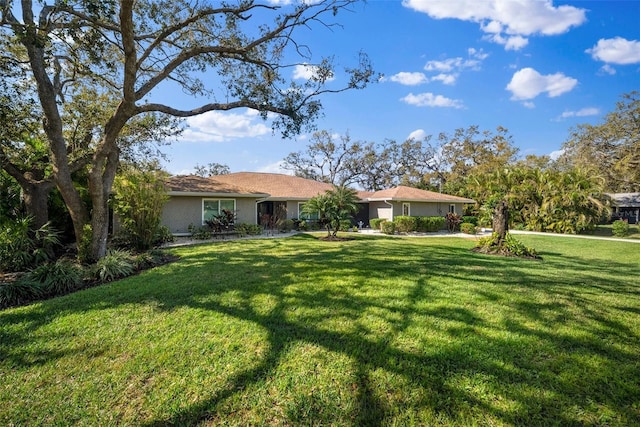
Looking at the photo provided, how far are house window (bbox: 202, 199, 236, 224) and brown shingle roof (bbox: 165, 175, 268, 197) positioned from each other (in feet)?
2.41

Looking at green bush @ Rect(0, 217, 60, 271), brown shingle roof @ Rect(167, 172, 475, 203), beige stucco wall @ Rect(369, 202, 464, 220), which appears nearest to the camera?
green bush @ Rect(0, 217, 60, 271)

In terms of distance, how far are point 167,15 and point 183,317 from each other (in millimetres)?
9375

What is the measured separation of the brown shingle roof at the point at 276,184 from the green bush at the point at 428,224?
24.5 ft

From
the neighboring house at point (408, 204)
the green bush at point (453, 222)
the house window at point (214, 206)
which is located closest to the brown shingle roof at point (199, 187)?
the house window at point (214, 206)

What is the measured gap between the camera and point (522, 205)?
24000 mm

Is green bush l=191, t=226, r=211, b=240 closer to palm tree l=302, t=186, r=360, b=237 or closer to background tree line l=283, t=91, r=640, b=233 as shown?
palm tree l=302, t=186, r=360, b=237

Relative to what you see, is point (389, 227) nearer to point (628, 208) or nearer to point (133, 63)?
point (133, 63)

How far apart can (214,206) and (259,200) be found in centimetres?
289

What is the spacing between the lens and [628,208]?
3484 centimetres

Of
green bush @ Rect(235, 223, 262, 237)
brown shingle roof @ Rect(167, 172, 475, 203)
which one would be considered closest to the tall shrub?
brown shingle roof @ Rect(167, 172, 475, 203)

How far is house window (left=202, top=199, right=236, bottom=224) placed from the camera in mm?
16641

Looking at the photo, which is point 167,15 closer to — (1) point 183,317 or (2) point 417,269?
(1) point 183,317

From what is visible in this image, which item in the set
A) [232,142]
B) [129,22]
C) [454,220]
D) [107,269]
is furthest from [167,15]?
[454,220]

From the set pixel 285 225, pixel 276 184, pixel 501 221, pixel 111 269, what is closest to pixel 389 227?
pixel 285 225
